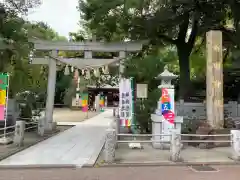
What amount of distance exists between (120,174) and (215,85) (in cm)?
688

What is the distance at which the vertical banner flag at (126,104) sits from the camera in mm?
12297

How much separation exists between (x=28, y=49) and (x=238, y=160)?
1138cm

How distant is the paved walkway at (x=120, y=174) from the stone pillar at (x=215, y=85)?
4327 mm

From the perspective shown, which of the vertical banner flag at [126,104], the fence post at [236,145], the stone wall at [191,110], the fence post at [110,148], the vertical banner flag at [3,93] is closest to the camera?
the fence post at [110,148]

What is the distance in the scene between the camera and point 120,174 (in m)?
7.93

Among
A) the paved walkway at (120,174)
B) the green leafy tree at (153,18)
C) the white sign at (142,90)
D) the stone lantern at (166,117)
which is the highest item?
the green leafy tree at (153,18)

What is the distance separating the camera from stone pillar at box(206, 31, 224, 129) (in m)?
12.8

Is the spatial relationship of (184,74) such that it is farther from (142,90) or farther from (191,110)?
(142,90)

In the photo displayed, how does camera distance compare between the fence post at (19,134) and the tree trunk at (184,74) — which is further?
the tree trunk at (184,74)

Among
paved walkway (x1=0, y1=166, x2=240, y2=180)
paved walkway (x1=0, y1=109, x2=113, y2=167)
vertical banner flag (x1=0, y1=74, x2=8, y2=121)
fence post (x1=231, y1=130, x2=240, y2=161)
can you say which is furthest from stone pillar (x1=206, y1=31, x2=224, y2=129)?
vertical banner flag (x1=0, y1=74, x2=8, y2=121)

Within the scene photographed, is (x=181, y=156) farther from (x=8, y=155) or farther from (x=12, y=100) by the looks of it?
(x=12, y=100)

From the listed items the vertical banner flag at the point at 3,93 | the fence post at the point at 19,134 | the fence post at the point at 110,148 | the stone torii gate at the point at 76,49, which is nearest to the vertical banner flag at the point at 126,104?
the fence post at the point at 110,148

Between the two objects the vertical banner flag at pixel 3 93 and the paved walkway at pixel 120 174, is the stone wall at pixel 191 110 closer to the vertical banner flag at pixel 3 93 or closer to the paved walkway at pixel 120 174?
the paved walkway at pixel 120 174

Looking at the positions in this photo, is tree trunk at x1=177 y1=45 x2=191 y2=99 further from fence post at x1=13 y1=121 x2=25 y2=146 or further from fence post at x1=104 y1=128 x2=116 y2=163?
fence post at x1=13 y1=121 x2=25 y2=146
